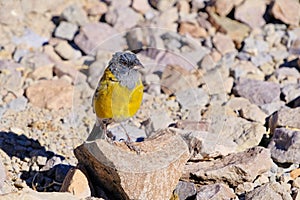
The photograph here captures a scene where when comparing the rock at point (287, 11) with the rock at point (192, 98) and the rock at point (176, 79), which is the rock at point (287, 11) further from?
the rock at point (192, 98)

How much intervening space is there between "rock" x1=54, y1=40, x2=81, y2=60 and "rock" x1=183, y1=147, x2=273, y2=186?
264cm

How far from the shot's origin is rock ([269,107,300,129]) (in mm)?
6023

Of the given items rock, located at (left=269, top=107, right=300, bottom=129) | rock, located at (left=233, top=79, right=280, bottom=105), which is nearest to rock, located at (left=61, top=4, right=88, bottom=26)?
rock, located at (left=233, top=79, right=280, bottom=105)

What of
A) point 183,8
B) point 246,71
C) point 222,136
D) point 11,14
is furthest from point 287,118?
point 11,14

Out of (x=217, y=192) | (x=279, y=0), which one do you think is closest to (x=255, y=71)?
(x=279, y=0)

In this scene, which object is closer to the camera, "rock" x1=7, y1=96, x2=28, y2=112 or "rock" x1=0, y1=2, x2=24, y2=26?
"rock" x1=7, y1=96, x2=28, y2=112

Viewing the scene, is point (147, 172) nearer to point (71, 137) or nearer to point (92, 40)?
point (71, 137)

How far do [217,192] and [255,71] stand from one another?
2.59 metres

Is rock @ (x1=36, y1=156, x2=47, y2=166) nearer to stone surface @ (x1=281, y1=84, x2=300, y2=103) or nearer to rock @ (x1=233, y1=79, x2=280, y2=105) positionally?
rock @ (x1=233, y1=79, x2=280, y2=105)

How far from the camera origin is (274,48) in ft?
25.8

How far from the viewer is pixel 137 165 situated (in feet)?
15.7

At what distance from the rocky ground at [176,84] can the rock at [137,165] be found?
278 millimetres

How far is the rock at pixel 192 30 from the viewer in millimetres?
8023

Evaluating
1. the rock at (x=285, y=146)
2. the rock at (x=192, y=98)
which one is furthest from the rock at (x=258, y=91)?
the rock at (x=285, y=146)
